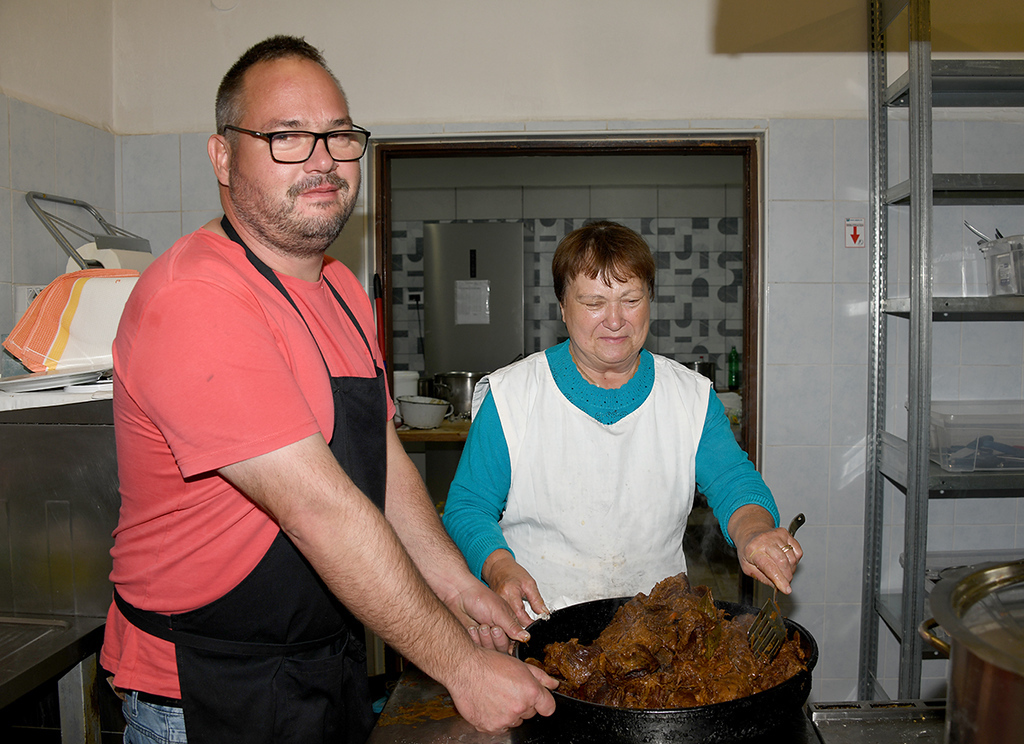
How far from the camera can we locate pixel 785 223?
2.77 m

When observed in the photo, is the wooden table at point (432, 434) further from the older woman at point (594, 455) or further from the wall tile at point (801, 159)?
the wall tile at point (801, 159)

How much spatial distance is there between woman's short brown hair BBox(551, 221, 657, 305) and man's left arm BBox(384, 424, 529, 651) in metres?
0.59

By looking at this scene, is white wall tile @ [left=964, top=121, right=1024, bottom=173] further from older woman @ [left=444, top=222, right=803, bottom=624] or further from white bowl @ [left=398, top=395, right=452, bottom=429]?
white bowl @ [left=398, top=395, right=452, bottom=429]

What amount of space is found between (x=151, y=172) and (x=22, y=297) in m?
0.83

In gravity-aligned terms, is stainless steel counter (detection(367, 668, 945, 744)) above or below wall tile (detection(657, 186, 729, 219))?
below

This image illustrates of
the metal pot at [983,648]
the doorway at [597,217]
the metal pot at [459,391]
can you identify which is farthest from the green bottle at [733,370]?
the metal pot at [983,648]

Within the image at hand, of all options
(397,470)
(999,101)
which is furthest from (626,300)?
(999,101)

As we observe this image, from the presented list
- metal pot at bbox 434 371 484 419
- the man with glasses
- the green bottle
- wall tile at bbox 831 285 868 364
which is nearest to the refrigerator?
metal pot at bbox 434 371 484 419

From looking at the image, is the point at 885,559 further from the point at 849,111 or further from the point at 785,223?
the point at 849,111

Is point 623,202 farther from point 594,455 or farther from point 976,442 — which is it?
point 594,455

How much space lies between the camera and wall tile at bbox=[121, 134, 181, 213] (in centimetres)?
290

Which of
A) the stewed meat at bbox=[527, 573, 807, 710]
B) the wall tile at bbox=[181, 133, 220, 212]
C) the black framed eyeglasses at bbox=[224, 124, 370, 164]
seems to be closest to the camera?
the stewed meat at bbox=[527, 573, 807, 710]

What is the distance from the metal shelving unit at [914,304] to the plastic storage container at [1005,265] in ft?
0.32

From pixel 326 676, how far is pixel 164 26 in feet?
8.98
